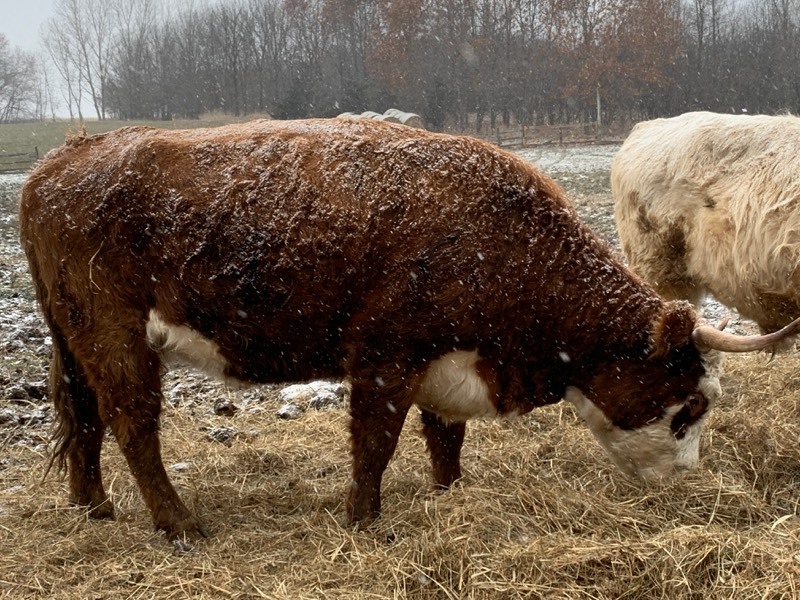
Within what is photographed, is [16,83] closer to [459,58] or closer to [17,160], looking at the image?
[17,160]

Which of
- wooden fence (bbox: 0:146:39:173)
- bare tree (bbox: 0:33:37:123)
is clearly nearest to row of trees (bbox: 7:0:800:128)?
wooden fence (bbox: 0:146:39:173)

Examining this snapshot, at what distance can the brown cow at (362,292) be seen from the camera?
3578 millimetres

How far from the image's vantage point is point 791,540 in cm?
332

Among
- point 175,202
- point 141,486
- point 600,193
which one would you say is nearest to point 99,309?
point 175,202

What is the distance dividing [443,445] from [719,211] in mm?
2372

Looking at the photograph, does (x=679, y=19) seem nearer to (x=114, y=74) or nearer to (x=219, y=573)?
(x=114, y=74)

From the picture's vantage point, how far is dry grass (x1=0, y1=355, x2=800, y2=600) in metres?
3.14

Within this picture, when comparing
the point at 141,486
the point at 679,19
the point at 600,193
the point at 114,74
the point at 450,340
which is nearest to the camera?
the point at 450,340

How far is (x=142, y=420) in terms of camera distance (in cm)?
385

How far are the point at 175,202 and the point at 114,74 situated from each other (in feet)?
68.6

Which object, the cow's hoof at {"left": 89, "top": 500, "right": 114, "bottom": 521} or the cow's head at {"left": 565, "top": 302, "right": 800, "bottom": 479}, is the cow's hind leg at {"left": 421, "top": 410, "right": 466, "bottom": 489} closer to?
the cow's head at {"left": 565, "top": 302, "right": 800, "bottom": 479}

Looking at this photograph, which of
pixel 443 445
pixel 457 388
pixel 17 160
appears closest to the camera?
pixel 457 388

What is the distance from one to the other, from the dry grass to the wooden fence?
78.1 ft

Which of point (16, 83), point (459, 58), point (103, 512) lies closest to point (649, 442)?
point (103, 512)
